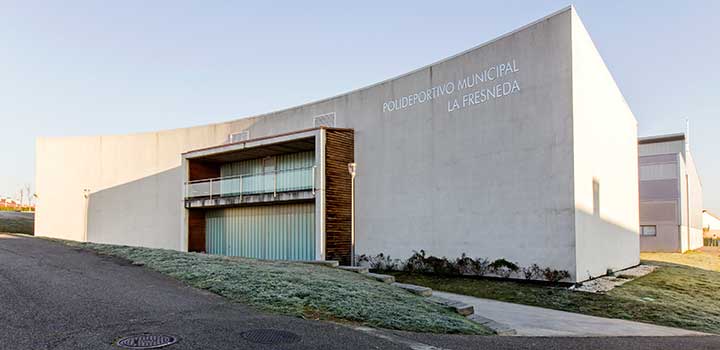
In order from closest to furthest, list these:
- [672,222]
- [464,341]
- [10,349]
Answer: [10,349], [464,341], [672,222]

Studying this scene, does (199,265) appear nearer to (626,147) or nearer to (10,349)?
(10,349)

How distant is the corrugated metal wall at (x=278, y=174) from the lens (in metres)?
19.7

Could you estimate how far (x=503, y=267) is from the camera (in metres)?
15.1

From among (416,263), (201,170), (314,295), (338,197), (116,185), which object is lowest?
(416,263)

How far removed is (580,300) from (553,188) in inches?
131

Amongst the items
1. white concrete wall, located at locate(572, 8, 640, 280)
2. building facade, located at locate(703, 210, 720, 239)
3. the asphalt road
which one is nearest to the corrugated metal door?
white concrete wall, located at locate(572, 8, 640, 280)

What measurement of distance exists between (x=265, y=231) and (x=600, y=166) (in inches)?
549

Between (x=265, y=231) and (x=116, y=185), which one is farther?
(x=116, y=185)

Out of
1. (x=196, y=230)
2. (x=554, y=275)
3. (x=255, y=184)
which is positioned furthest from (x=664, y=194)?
(x=196, y=230)

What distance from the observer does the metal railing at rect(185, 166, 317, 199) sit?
769 inches

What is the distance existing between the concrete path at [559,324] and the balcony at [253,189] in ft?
31.3

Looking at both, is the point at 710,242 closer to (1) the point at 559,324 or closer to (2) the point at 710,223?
(2) the point at 710,223

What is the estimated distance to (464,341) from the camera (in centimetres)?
656

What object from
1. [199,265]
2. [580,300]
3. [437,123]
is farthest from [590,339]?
[437,123]
